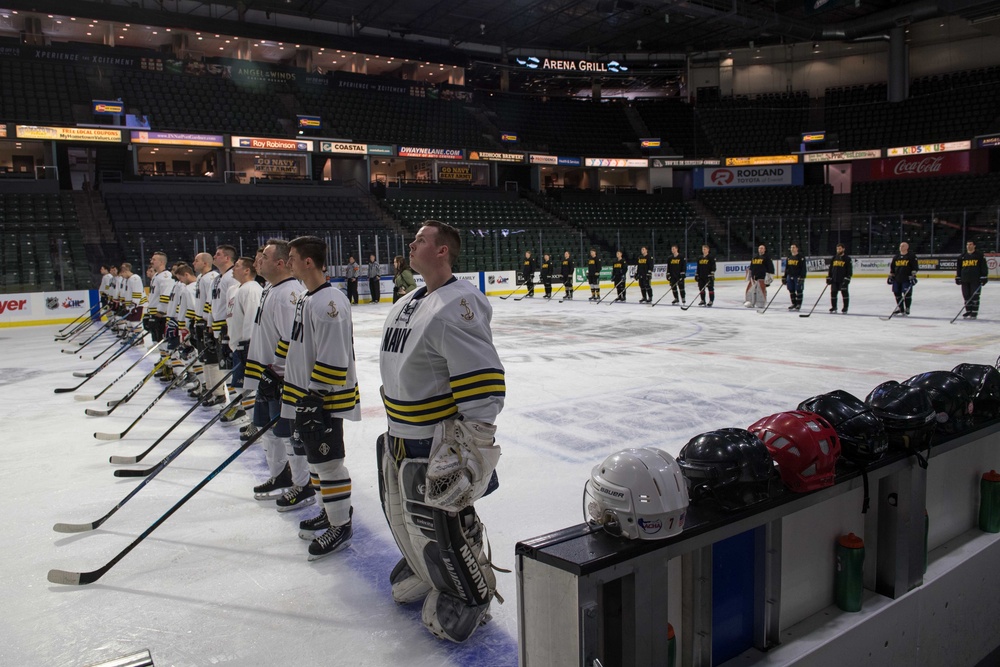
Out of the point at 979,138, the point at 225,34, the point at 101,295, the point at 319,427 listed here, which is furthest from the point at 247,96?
the point at 979,138

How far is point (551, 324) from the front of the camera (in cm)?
1463

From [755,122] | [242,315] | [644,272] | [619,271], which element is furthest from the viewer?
[755,122]

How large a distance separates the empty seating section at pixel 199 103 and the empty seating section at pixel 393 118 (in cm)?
196

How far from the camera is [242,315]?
549cm

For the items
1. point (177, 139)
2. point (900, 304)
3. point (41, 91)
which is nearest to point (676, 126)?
point (177, 139)

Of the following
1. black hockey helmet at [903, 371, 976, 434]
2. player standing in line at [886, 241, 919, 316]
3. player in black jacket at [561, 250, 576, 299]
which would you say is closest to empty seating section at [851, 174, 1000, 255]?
player standing in line at [886, 241, 919, 316]

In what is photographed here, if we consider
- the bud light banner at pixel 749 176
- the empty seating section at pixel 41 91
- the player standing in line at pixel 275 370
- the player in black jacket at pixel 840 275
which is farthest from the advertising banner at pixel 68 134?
the bud light banner at pixel 749 176

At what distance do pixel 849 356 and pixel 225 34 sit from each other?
94.4 feet

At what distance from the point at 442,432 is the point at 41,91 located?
2951 centimetres

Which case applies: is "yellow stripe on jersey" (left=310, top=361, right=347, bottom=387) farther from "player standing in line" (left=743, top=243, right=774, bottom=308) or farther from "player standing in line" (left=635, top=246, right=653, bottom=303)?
"player standing in line" (left=635, top=246, right=653, bottom=303)

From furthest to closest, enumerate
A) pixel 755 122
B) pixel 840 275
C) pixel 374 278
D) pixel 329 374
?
pixel 755 122, pixel 374 278, pixel 840 275, pixel 329 374

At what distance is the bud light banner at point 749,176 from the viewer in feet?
122

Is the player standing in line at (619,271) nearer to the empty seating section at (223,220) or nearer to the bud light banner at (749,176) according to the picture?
the empty seating section at (223,220)

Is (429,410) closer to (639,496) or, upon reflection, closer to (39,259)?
(639,496)
